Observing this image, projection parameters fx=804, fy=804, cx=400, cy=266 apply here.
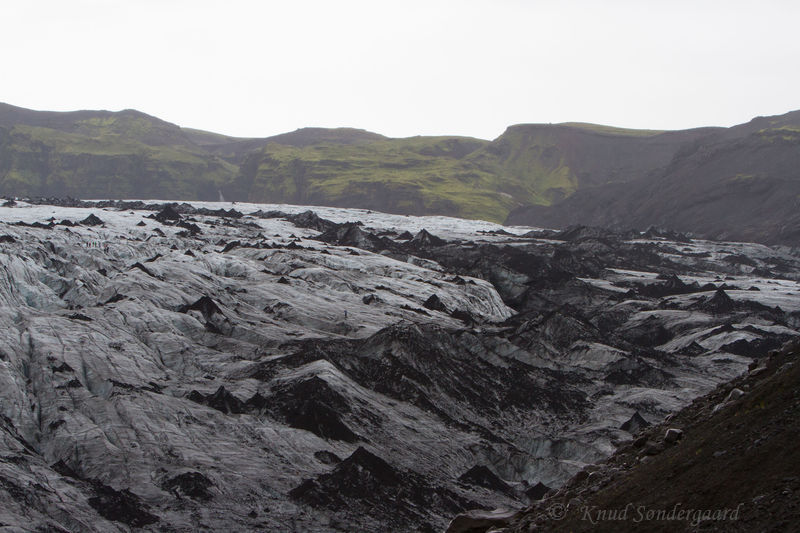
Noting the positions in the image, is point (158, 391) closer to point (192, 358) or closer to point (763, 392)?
point (192, 358)

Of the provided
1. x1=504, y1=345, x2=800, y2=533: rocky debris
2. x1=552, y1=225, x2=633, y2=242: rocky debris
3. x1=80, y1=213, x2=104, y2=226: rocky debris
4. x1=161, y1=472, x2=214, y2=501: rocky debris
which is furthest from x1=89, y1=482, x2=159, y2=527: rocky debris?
x1=552, y1=225, x2=633, y2=242: rocky debris

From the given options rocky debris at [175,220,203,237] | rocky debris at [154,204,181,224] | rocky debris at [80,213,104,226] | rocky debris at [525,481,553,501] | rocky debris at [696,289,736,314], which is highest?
rocky debris at [154,204,181,224]

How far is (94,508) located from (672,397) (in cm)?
3667

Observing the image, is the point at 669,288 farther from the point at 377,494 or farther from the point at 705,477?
the point at 705,477

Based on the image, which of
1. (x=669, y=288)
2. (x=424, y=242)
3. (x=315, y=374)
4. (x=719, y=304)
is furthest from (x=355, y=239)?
(x=315, y=374)

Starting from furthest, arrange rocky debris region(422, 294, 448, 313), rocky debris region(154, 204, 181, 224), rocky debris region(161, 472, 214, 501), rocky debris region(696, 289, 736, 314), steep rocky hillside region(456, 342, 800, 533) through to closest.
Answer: rocky debris region(154, 204, 181, 224)
rocky debris region(696, 289, 736, 314)
rocky debris region(422, 294, 448, 313)
rocky debris region(161, 472, 214, 501)
steep rocky hillside region(456, 342, 800, 533)

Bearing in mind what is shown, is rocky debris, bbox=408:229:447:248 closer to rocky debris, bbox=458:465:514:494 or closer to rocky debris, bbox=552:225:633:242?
rocky debris, bbox=552:225:633:242


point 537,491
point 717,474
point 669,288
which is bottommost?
point 537,491

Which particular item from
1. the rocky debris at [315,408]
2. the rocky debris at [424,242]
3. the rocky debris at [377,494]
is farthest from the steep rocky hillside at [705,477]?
the rocky debris at [424,242]

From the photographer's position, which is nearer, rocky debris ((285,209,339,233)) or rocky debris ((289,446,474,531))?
rocky debris ((289,446,474,531))

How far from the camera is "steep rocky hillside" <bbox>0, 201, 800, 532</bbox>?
36375mm

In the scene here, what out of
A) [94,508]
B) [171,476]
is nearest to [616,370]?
[171,476]

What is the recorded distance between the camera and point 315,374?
48.0 meters

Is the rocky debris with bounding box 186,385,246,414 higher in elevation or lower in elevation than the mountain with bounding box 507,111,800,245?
lower
